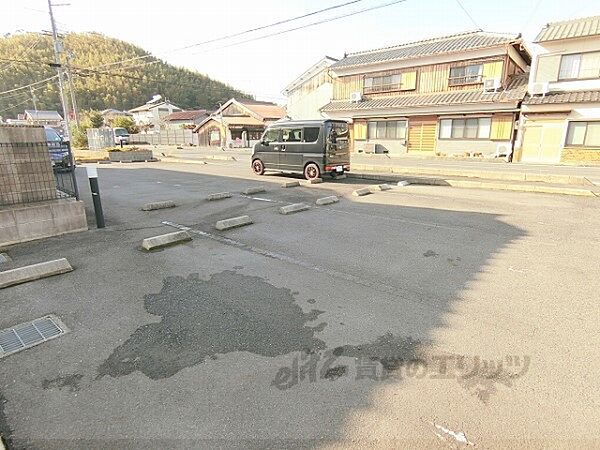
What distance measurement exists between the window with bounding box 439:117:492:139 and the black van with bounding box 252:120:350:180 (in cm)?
1212

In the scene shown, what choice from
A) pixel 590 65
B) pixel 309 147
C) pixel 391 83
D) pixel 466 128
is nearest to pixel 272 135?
pixel 309 147

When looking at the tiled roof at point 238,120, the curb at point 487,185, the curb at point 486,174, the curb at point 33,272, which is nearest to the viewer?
the curb at point 33,272

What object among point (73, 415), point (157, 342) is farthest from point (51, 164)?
point (73, 415)

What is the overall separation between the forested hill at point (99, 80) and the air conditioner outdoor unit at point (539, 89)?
4845 cm

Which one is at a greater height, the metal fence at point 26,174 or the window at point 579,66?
the window at point 579,66

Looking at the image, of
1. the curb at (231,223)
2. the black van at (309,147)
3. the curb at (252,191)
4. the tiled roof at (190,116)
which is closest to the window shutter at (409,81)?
the black van at (309,147)

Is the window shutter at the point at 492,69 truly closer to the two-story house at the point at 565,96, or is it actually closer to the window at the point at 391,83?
the two-story house at the point at 565,96

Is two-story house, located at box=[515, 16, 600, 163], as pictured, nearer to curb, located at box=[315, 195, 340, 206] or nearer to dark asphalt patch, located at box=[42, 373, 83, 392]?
curb, located at box=[315, 195, 340, 206]

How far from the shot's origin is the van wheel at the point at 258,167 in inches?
562

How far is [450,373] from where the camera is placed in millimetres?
2539

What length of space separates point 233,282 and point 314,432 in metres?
2.37

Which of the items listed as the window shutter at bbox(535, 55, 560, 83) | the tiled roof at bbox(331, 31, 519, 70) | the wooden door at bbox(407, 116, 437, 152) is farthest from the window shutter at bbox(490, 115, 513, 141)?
the tiled roof at bbox(331, 31, 519, 70)

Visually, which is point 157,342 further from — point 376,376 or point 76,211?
point 76,211

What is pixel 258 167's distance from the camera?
570 inches
